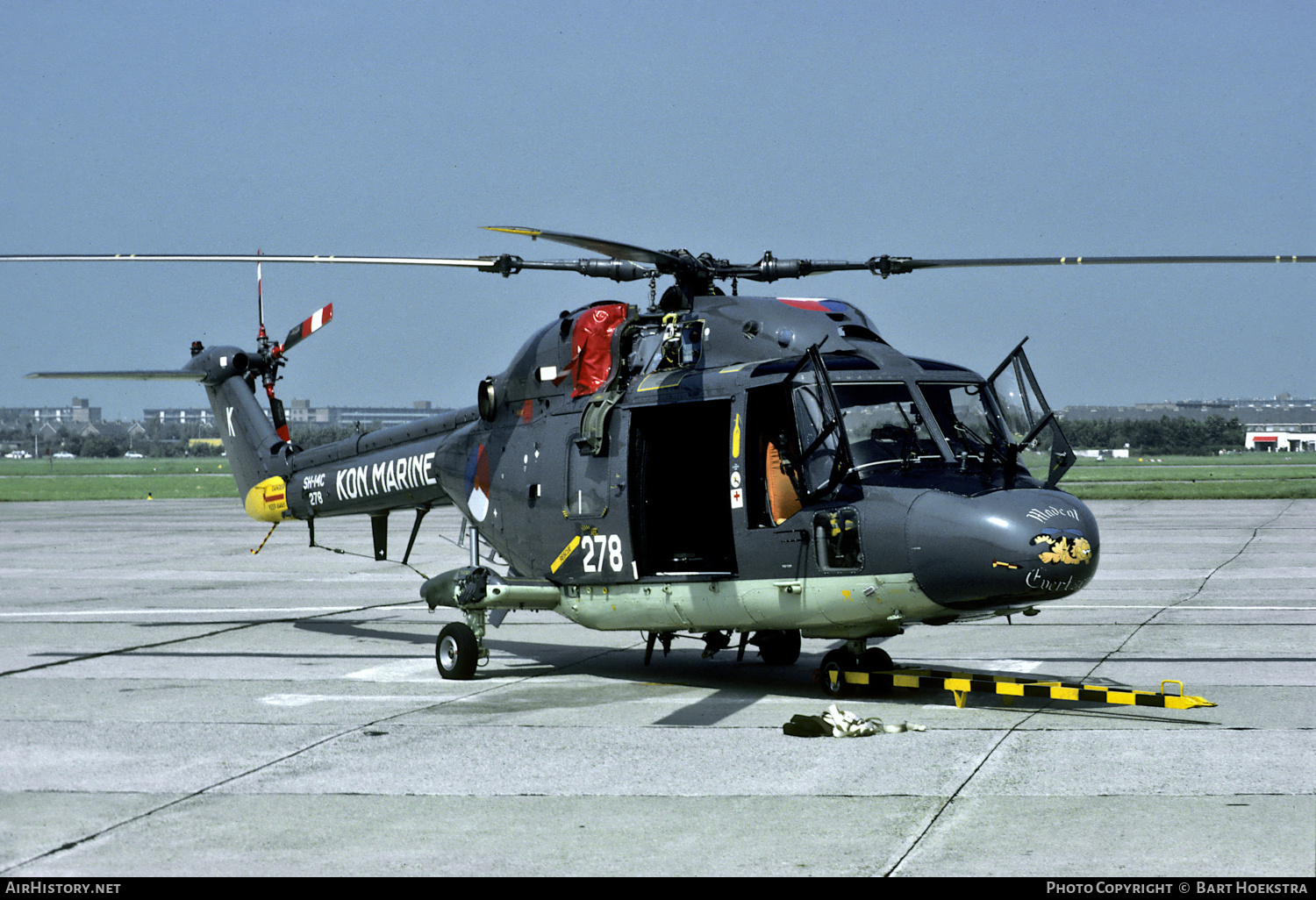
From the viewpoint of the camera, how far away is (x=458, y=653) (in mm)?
13102

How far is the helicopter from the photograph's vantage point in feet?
33.3

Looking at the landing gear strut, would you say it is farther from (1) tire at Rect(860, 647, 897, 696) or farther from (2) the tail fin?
(2) the tail fin

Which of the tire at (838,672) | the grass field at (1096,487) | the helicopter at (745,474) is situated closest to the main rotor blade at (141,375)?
the helicopter at (745,474)

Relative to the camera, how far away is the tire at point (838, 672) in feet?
38.1

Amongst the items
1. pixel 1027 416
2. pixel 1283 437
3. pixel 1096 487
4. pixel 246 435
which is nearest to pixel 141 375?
pixel 246 435

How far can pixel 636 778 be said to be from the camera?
8.64m

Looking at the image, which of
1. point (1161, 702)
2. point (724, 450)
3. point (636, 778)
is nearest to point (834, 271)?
point (724, 450)

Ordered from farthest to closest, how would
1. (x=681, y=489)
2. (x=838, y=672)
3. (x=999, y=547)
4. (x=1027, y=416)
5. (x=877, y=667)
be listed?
(x=681, y=489)
(x=877, y=667)
(x=838, y=672)
(x=1027, y=416)
(x=999, y=547)

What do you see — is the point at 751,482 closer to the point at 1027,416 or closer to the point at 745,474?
the point at 745,474

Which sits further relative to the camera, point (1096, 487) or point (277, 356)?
point (1096, 487)

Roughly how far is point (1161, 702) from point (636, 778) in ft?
14.2

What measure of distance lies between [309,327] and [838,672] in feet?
29.4

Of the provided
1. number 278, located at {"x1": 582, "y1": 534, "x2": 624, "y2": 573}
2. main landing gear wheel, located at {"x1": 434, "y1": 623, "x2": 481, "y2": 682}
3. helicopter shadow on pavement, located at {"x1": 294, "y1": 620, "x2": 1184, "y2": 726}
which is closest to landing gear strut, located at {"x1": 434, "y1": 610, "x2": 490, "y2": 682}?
main landing gear wheel, located at {"x1": 434, "y1": 623, "x2": 481, "y2": 682}

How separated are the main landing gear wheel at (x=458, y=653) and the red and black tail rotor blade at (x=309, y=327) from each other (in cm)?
544
